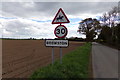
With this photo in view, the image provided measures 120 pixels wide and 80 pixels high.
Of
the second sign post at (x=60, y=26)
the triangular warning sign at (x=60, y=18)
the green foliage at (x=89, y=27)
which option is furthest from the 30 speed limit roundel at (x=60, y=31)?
the green foliage at (x=89, y=27)

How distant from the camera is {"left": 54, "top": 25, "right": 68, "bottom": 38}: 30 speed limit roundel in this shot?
5.19 metres

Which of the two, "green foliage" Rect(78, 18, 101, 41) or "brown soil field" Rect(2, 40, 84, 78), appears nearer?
"brown soil field" Rect(2, 40, 84, 78)

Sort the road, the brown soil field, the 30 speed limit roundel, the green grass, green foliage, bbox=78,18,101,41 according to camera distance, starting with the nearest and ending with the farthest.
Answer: the green grass, the 30 speed limit roundel, the road, the brown soil field, green foliage, bbox=78,18,101,41

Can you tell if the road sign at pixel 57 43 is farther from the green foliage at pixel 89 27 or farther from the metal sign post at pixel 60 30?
the green foliage at pixel 89 27

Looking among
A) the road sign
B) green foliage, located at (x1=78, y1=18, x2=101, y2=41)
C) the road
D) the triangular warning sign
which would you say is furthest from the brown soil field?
green foliage, located at (x1=78, y1=18, x2=101, y2=41)

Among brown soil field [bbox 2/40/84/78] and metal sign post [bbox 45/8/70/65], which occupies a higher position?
metal sign post [bbox 45/8/70/65]

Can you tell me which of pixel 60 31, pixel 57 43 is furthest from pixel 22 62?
pixel 60 31

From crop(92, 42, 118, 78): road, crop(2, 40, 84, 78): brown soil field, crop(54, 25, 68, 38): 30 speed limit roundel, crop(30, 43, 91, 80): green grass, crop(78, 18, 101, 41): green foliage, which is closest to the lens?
crop(30, 43, 91, 80): green grass

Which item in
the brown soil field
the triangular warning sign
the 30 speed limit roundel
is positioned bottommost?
the brown soil field

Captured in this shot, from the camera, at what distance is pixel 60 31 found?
5.27 metres

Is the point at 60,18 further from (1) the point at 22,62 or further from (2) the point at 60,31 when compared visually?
(1) the point at 22,62

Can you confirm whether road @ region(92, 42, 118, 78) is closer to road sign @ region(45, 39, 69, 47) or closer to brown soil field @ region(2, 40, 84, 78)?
road sign @ region(45, 39, 69, 47)

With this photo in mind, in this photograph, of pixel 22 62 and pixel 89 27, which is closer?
pixel 22 62

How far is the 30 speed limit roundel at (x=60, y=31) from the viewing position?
519 cm
